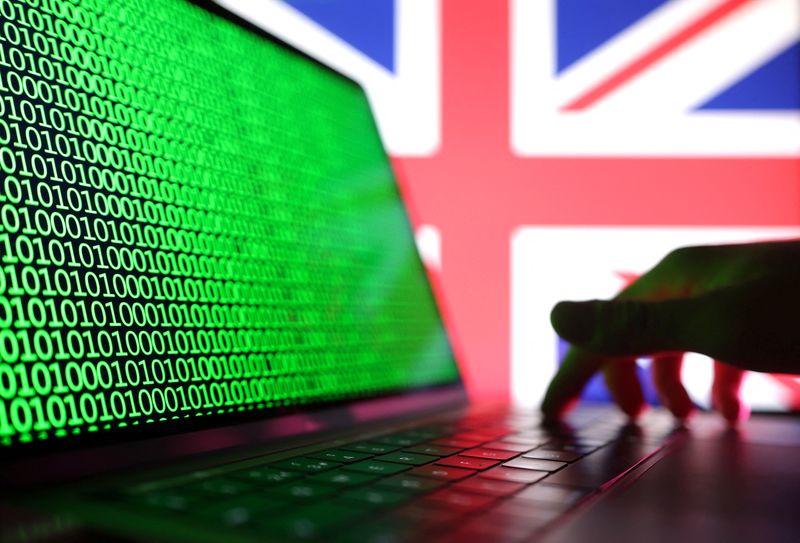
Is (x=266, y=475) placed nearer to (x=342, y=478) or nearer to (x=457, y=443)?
(x=342, y=478)

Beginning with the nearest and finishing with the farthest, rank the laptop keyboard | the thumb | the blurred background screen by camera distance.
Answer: the laptop keyboard < the thumb < the blurred background screen

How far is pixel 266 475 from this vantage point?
0.45 meters

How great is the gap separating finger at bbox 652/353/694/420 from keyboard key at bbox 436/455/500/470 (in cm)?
47

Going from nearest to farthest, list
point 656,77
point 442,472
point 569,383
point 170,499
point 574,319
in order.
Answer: point 170,499
point 442,472
point 574,319
point 569,383
point 656,77

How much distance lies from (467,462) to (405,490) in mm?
122

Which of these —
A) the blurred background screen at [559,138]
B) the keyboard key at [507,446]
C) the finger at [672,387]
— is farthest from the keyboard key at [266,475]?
the blurred background screen at [559,138]

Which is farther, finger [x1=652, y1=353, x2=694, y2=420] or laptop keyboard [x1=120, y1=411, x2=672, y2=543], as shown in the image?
finger [x1=652, y1=353, x2=694, y2=420]

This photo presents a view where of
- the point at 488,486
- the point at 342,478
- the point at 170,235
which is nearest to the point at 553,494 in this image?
the point at 488,486

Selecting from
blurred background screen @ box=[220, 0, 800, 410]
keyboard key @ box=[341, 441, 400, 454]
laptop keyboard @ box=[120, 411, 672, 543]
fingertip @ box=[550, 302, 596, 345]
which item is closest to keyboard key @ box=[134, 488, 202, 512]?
laptop keyboard @ box=[120, 411, 672, 543]

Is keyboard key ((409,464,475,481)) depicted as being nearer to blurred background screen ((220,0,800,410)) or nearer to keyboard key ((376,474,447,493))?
keyboard key ((376,474,447,493))

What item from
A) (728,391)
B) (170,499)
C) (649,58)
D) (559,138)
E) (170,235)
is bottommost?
(728,391)

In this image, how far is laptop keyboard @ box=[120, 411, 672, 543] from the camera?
34 centimetres

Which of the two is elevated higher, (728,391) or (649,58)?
(649,58)

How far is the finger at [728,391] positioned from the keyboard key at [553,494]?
1.72ft
